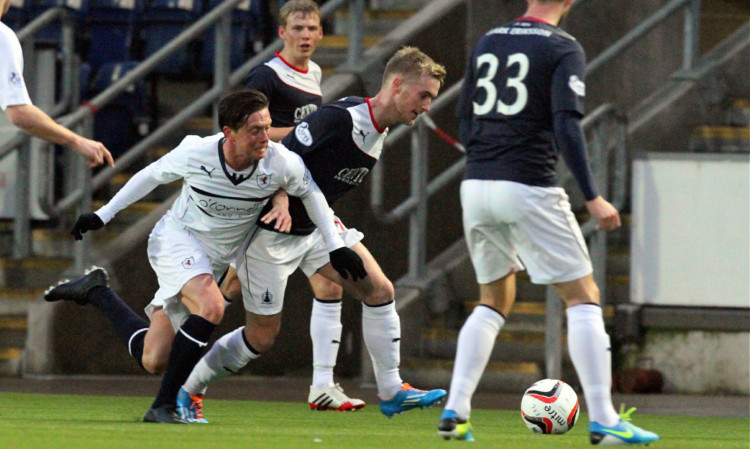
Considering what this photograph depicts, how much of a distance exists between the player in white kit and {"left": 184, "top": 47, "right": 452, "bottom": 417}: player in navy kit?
257mm

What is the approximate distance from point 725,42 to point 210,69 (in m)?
4.35

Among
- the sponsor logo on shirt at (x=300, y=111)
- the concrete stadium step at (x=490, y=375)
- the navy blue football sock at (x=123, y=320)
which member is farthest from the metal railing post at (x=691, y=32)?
the navy blue football sock at (x=123, y=320)

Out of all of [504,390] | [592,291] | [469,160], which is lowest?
[504,390]

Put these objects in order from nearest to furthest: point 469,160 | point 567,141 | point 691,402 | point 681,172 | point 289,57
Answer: point 567,141 → point 469,160 → point 289,57 → point 691,402 → point 681,172

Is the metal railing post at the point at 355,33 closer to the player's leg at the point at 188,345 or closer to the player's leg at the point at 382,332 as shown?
the player's leg at the point at 382,332

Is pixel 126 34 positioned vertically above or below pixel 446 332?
above

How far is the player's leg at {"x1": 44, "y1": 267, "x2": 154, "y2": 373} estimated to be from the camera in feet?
25.1

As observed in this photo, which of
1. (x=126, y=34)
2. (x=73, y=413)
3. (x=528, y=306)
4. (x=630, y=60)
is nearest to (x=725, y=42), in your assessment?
(x=630, y=60)

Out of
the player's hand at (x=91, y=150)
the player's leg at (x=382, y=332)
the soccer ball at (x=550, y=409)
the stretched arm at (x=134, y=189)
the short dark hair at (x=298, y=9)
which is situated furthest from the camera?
the short dark hair at (x=298, y=9)

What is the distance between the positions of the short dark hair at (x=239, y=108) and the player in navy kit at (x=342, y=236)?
27.1 inches

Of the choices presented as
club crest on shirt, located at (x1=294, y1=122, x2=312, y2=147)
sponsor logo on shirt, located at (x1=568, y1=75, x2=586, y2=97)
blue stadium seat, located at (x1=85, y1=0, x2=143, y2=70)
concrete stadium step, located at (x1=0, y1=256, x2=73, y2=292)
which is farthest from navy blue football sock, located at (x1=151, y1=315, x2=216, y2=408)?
blue stadium seat, located at (x1=85, y1=0, x2=143, y2=70)

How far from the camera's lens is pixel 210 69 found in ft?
42.3

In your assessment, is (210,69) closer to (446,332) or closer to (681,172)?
(446,332)

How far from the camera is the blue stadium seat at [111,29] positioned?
13320 mm
